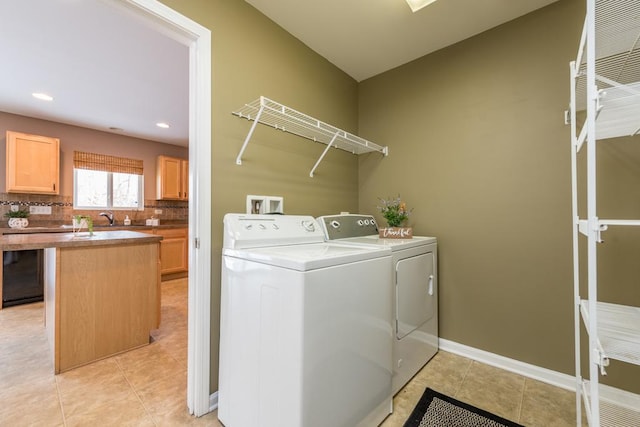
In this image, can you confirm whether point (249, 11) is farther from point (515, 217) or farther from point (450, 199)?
point (515, 217)

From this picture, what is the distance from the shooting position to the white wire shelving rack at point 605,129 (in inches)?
33.0

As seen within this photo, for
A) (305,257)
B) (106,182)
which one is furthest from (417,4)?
(106,182)

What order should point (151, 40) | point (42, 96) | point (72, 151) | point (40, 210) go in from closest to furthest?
1. point (151, 40)
2. point (42, 96)
3. point (40, 210)
4. point (72, 151)

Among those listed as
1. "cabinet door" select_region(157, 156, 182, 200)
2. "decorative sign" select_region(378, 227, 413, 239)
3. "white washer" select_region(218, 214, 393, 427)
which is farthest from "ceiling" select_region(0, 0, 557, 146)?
"cabinet door" select_region(157, 156, 182, 200)

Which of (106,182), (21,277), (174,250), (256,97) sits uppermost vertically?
(256,97)

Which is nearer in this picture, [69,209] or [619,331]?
[619,331]

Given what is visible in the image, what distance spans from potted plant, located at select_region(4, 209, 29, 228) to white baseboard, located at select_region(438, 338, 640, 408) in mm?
5062

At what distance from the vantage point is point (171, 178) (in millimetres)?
4727

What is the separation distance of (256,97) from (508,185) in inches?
72.9

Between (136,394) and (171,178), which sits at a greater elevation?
(171,178)

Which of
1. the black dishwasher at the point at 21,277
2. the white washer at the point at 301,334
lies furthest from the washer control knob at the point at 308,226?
the black dishwasher at the point at 21,277

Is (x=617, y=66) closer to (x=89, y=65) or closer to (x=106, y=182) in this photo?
(x=89, y=65)

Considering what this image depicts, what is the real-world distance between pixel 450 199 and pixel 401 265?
0.87 metres

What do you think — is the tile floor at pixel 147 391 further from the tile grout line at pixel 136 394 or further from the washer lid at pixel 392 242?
the washer lid at pixel 392 242
